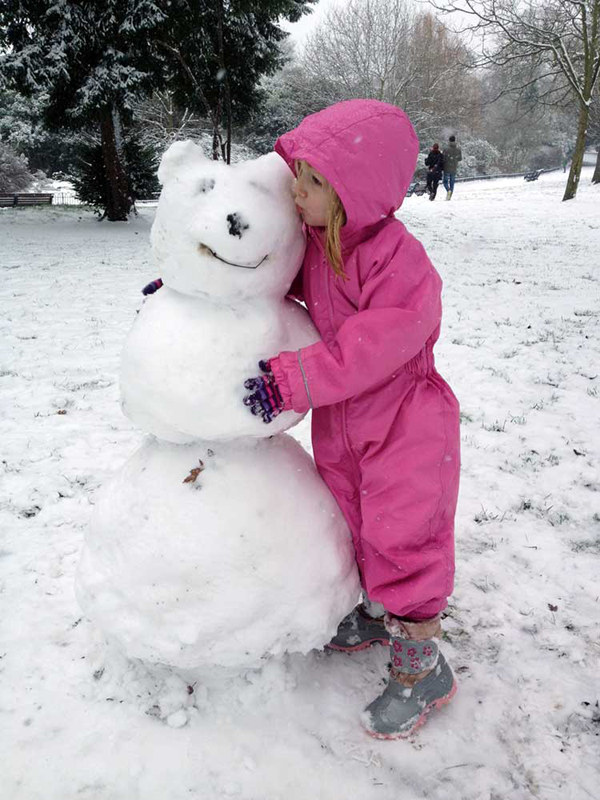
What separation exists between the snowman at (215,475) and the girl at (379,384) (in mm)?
84

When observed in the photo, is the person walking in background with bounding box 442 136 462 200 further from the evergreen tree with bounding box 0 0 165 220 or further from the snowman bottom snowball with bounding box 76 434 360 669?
the snowman bottom snowball with bounding box 76 434 360 669

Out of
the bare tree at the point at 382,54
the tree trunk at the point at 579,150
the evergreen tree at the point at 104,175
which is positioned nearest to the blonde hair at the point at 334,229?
the evergreen tree at the point at 104,175

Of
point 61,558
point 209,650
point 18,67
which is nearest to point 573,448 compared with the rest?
point 209,650

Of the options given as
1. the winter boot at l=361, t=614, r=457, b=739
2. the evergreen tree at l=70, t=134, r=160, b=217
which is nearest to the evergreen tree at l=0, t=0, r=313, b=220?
the evergreen tree at l=70, t=134, r=160, b=217

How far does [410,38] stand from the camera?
101 feet

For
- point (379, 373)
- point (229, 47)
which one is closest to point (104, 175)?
point (229, 47)

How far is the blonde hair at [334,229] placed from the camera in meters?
1.42

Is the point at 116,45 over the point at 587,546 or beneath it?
over

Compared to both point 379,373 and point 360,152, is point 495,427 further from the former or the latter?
point 360,152

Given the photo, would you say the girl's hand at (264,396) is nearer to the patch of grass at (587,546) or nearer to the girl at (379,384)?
the girl at (379,384)

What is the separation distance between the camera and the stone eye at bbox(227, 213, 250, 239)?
1.33m

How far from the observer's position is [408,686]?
1.73m

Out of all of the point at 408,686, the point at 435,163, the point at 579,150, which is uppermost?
the point at 579,150

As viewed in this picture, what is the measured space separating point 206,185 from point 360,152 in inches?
15.1
